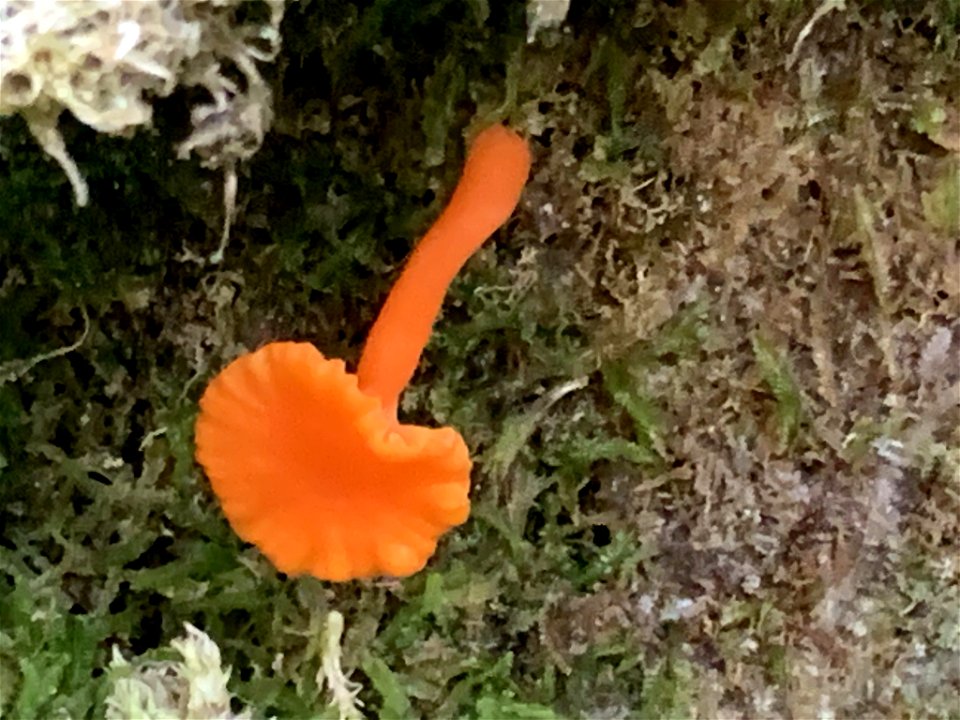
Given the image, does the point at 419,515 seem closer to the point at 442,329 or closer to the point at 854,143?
the point at 442,329

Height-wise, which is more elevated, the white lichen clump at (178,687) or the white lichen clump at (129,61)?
the white lichen clump at (129,61)

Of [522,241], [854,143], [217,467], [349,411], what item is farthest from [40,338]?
[854,143]

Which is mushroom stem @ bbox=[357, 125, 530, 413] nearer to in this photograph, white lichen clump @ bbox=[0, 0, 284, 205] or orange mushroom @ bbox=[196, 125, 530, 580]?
orange mushroom @ bbox=[196, 125, 530, 580]

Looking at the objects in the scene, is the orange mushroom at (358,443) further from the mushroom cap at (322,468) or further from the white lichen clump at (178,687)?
the white lichen clump at (178,687)

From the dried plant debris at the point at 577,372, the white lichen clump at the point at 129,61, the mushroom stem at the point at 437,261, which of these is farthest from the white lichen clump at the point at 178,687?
the white lichen clump at the point at 129,61

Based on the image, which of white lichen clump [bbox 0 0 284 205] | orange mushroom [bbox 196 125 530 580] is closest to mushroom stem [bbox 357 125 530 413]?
orange mushroom [bbox 196 125 530 580]

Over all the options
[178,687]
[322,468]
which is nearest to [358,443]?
[322,468]
